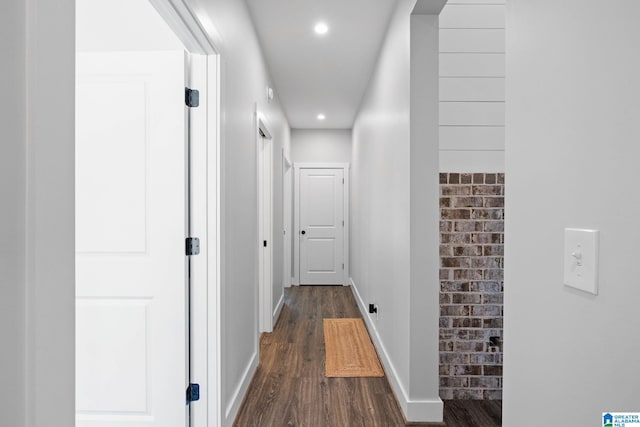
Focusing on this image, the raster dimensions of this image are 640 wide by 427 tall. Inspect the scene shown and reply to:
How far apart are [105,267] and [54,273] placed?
111cm

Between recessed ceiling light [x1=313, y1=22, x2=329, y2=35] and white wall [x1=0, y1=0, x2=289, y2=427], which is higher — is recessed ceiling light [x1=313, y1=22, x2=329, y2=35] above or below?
above

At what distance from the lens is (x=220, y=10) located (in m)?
1.83

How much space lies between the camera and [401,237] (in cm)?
223

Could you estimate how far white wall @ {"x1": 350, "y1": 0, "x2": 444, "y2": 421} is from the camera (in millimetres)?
2002

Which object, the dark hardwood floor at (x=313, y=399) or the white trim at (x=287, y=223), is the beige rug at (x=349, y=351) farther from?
the white trim at (x=287, y=223)

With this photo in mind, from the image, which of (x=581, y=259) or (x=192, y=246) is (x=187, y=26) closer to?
(x=192, y=246)

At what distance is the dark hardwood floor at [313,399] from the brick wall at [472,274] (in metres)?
0.28

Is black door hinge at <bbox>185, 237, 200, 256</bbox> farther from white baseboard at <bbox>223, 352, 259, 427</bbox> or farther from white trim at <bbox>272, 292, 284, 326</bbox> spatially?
white trim at <bbox>272, 292, 284, 326</bbox>

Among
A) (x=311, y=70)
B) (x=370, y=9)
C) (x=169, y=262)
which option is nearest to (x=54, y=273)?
(x=169, y=262)

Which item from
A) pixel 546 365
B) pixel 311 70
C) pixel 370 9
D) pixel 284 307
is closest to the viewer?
pixel 546 365

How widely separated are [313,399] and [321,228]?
3817 millimetres

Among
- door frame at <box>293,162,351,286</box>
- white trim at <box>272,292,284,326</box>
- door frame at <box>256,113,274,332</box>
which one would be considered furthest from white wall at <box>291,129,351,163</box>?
white trim at <box>272,292,284,326</box>

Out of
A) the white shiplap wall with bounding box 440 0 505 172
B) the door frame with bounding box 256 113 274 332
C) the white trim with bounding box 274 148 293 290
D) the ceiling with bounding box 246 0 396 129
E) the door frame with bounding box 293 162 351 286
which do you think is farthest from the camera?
the door frame with bounding box 293 162 351 286

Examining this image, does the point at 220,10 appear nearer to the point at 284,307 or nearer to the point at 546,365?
the point at 546,365
